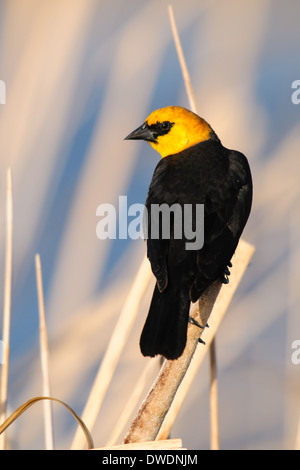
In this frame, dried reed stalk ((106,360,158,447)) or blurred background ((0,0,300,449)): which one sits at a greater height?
blurred background ((0,0,300,449))

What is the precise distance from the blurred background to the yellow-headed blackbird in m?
0.34

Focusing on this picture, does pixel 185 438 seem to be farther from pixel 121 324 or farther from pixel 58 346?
pixel 121 324

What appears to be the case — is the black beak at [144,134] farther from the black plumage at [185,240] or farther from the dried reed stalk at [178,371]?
the dried reed stalk at [178,371]

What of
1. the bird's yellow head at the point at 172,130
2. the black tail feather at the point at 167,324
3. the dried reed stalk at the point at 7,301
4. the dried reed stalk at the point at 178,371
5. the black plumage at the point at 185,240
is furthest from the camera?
the bird's yellow head at the point at 172,130

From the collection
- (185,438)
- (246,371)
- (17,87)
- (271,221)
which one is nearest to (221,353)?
(246,371)

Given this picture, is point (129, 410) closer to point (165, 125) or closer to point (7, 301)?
point (7, 301)

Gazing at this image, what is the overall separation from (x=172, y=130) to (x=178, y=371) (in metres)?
0.99

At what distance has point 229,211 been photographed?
5.69 feet

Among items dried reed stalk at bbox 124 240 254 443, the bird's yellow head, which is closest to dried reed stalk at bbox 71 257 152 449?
dried reed stalk at bbox 124 240 254 443

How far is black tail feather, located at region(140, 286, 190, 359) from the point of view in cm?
136

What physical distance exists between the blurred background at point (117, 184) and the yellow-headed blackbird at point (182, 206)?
1.10ft

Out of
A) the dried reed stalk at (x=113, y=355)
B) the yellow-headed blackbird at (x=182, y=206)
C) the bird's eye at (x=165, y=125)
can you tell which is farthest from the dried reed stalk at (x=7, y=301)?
the bird's eye at (x=165, y=125)

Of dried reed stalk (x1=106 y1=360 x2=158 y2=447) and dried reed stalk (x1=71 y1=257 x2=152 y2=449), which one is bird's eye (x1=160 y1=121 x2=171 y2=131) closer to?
dried reed stalk (x1=71 y1=257 x2=152 y2=449)

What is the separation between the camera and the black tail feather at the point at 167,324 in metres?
1.36
